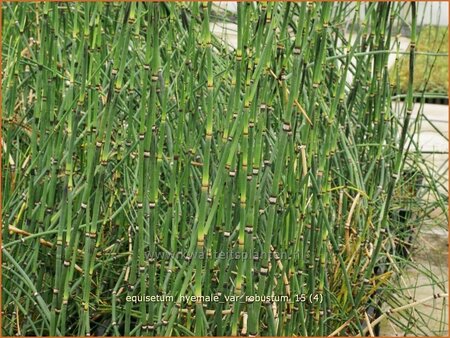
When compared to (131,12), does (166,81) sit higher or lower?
→ lower

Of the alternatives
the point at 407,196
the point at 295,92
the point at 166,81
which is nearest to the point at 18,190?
the point at 166,81

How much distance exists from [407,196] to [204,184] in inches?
41.4

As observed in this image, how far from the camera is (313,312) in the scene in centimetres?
133

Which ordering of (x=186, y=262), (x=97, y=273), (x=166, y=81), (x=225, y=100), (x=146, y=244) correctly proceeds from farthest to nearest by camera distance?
(x=225, y=100) → (x=97, y=273) → (x=146, y=244) → (x=166, y=81) → (x=186, y=262)

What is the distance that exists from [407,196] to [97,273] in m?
0.87

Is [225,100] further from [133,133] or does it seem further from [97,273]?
[97,273]

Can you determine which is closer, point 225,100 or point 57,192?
point 57,192

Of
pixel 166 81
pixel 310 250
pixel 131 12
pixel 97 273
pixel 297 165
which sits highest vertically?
pixel 131 12

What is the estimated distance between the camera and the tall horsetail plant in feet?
3.46

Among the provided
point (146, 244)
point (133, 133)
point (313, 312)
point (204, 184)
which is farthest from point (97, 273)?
point (204, 184)

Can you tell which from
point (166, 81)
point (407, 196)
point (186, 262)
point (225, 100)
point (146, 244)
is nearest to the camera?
point (186, 262)

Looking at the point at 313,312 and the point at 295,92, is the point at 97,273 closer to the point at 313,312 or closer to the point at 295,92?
the point at 313,312

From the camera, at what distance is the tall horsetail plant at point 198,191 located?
105 cm

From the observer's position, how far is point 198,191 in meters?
1.46
